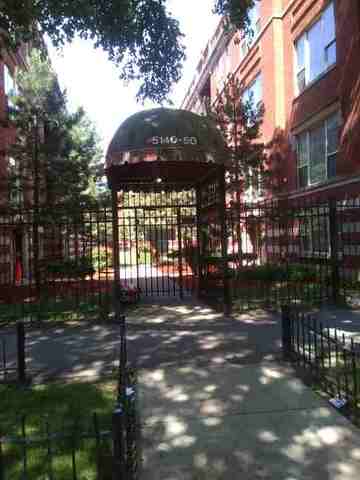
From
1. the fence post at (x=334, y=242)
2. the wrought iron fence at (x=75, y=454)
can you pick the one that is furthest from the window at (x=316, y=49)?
the wrought iron fence at (x=75, y=454)

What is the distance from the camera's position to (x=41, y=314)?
10117mm

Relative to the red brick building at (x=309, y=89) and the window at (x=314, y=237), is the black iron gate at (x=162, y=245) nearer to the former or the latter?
the window at (x=314, y=237)

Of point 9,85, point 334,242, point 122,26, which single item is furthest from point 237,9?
point 9,85

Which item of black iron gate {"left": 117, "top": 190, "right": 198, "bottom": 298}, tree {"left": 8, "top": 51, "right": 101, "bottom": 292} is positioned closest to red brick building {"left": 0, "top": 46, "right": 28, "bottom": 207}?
tree {"left": 8, "top": 51, "right": 101, "bottom": 292}

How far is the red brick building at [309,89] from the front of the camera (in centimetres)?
1412

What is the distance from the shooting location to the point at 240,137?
57.4 ft

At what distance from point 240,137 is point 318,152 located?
3148 millimetres

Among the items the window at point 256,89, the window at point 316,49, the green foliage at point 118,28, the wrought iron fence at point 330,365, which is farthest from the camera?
the window at point 256,89

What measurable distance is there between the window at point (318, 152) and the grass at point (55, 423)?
1323 centimetres

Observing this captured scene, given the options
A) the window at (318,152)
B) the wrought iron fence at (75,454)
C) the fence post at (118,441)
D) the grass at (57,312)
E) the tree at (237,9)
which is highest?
the tree at (237,9)

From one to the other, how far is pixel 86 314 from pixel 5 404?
5240mm

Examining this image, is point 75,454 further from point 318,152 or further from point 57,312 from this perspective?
point 318,152

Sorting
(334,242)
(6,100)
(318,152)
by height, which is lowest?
(334,242)

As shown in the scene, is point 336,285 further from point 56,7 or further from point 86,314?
point 56,7
